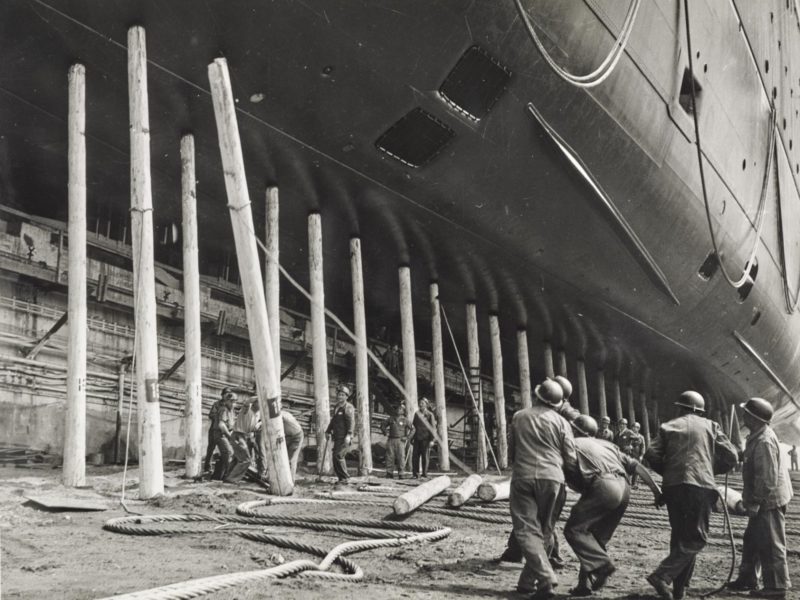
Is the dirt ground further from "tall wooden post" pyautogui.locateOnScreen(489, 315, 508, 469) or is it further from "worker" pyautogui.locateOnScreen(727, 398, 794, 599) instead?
"tall wooden post" pyautogui.locateOnScreen(489, 315, 508, 469)

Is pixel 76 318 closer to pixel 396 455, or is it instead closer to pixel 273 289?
pixel 273 289

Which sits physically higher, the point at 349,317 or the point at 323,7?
the point at 323,7

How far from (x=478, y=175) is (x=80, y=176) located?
6.65 m

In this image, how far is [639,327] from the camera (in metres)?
19.6

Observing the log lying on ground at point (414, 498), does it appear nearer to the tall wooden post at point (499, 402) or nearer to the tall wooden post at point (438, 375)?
the tall wooden post at point (438, 375)

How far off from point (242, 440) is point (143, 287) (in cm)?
266

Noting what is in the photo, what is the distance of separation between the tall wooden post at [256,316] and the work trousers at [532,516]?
4156mm

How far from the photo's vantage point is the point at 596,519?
429cm

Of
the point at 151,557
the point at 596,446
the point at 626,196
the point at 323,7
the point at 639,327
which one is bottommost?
the point at 151,557

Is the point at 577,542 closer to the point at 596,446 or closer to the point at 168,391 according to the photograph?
the point at 596,446

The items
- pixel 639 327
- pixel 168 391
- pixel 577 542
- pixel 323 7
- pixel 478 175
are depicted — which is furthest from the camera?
pixel 639 327

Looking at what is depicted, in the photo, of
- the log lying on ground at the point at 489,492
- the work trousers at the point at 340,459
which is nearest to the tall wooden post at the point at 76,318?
the work trousers at the point at 340,459

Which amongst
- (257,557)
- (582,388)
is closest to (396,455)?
(257,557)

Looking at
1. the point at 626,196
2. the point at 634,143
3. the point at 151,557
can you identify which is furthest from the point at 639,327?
the point at 151,557
